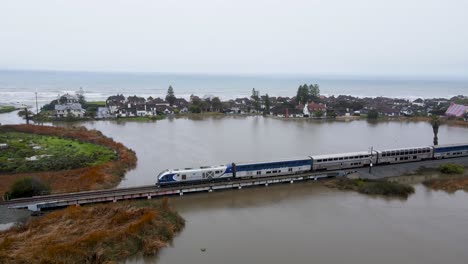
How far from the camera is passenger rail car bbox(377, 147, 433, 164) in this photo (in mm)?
25034

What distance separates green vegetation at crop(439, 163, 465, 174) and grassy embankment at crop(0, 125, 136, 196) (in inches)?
878

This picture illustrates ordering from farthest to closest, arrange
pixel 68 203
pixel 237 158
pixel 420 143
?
1. pixel 420 143
2. pixel 237 158
3. pixel 68 203

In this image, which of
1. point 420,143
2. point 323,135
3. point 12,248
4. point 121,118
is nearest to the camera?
point 12,248

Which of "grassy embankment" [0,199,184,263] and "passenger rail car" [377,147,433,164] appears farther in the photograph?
"passenger rail car" [377,147,433,164]

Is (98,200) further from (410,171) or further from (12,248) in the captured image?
(410,171)

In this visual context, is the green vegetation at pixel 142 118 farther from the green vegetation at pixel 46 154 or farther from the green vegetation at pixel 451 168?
the green vegetation at pixel 451 168

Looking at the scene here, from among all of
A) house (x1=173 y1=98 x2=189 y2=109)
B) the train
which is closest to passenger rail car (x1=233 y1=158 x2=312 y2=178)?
the train

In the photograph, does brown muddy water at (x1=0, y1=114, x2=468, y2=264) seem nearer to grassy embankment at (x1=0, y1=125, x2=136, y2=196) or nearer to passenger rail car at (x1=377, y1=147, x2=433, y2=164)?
grassy embankment at (x1=0, y1=125, x2=136, y2=196)

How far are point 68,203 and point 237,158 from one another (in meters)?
13.3

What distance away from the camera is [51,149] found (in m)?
29.1

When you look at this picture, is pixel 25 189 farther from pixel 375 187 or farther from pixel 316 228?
pixel 375 187

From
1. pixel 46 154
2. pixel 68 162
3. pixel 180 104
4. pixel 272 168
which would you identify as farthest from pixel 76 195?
pixel 180 104

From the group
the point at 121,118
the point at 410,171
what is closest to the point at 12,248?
the point at 410,171

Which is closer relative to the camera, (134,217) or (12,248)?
(12,248)
